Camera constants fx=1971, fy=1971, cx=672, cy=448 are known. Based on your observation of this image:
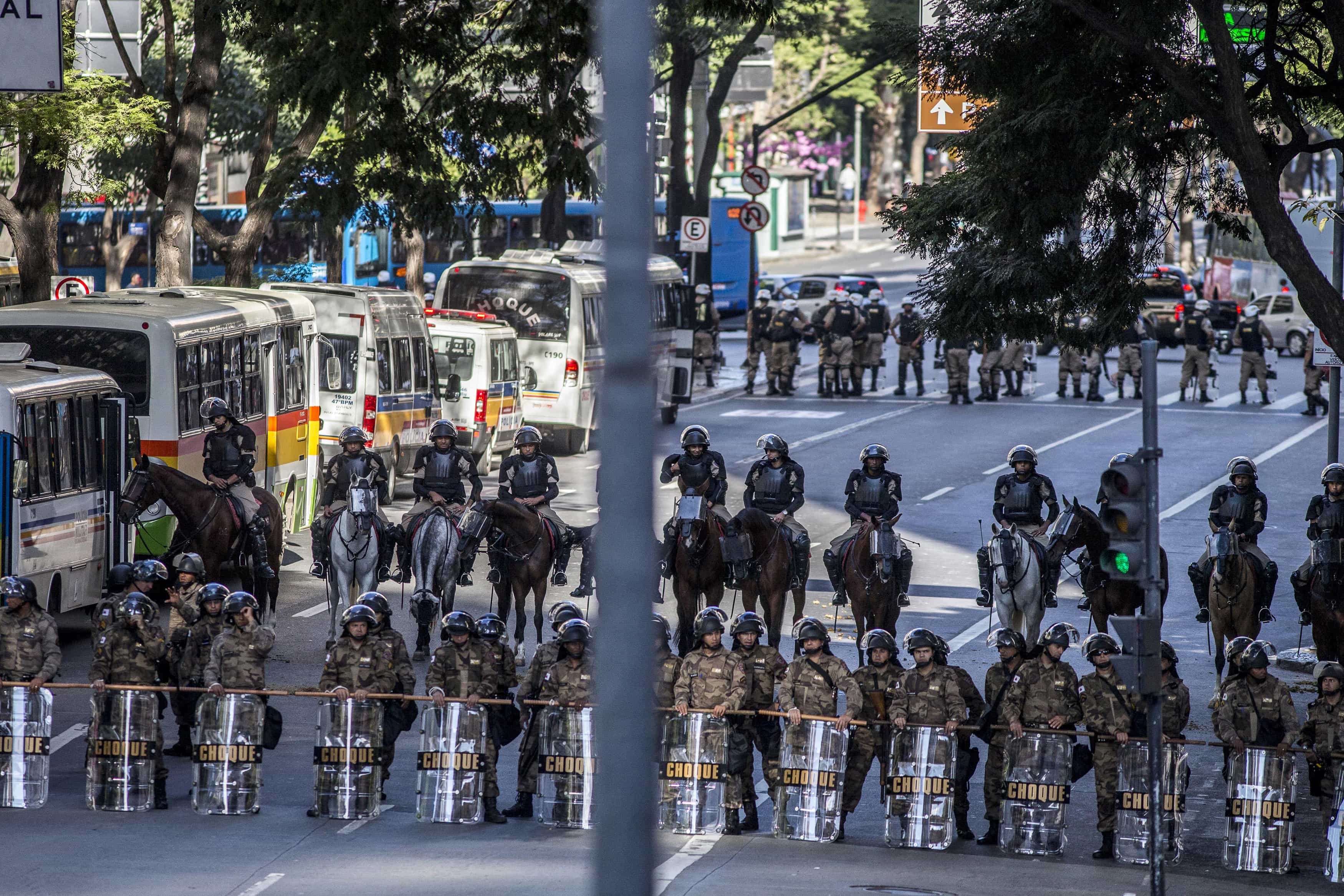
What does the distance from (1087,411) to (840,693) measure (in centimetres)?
2238

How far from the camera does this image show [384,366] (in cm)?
2766

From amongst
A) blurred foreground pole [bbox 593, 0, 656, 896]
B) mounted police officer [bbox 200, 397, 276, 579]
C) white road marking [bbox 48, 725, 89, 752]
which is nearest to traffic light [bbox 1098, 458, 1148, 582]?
blurred foreground pole [bbox 593, 0, 656, 896]

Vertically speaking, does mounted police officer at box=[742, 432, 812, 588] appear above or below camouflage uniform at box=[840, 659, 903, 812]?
above

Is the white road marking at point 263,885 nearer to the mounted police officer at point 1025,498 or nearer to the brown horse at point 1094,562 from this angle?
the mounted police officer at point 1025,498

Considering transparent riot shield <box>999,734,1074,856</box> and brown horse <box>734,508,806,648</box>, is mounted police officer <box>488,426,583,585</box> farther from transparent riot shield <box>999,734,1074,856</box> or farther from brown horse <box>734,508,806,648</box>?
transparent riot shield <box>999,734,1074,856</box>

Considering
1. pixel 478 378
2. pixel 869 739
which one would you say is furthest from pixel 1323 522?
pixel 478 378

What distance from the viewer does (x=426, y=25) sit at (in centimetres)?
2077

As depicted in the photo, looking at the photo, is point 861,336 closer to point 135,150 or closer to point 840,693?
point 135,150

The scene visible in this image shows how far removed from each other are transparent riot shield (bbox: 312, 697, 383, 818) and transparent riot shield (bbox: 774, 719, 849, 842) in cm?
278

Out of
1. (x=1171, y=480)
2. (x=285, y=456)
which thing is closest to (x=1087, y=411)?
(x=1171, y=480)

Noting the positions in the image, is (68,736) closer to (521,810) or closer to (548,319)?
(521,810)

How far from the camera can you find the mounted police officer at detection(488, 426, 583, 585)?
Answer: 19234mm

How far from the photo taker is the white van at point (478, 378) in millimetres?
29969

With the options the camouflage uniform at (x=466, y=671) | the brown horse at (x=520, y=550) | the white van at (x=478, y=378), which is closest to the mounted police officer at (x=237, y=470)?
the brown horse at (x=520, y=550)
